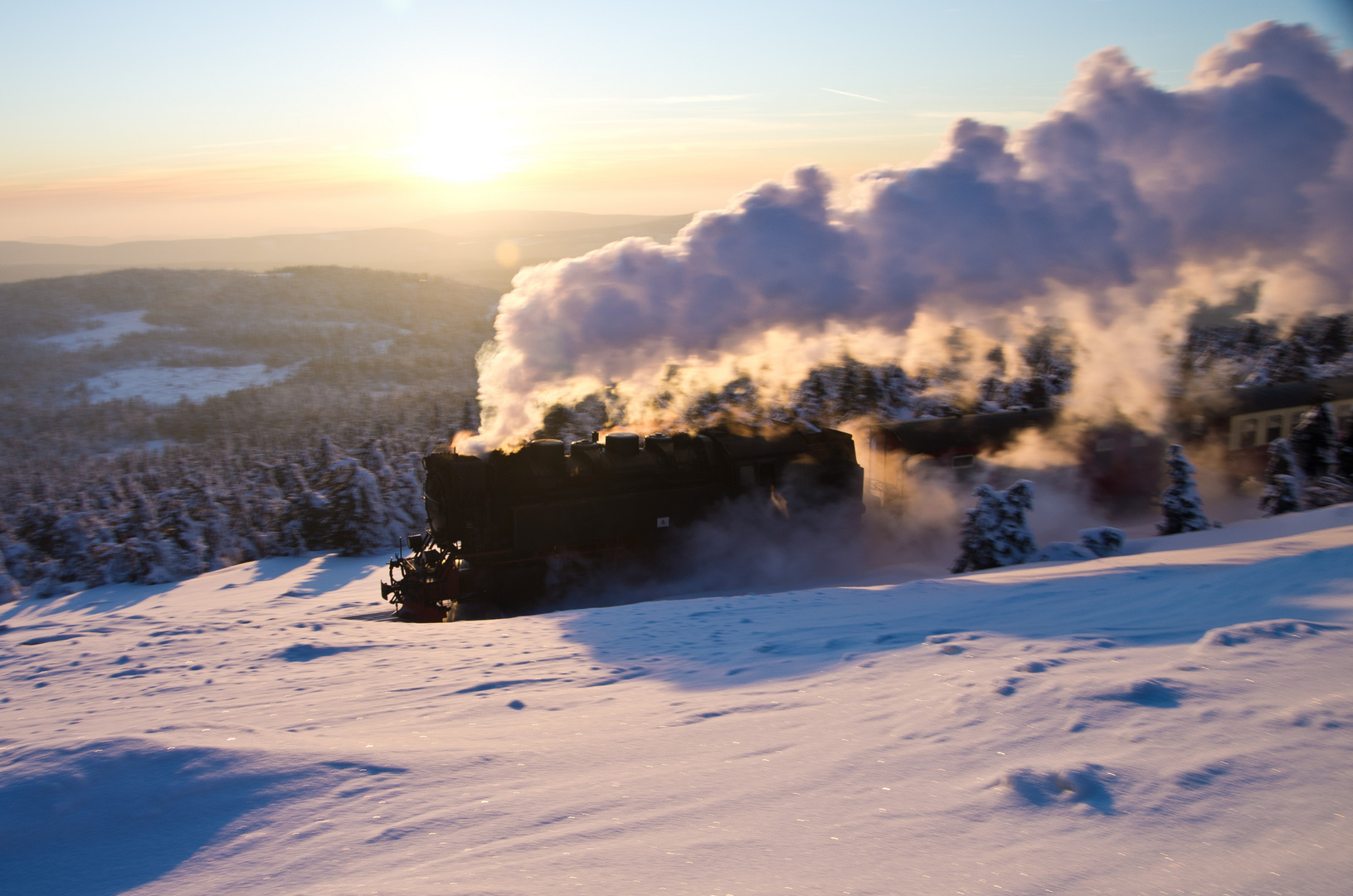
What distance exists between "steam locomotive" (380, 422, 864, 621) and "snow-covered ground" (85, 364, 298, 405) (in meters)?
74.9

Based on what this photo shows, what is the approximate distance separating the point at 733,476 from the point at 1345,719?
10678 millimetres

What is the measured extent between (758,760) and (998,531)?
10.4 meters

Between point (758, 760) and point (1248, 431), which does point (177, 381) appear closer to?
point (1248, 431)

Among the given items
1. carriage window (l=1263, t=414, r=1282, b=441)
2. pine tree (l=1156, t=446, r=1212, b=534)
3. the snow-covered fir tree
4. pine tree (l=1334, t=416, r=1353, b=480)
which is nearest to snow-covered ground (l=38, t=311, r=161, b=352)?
the snow-covered fir tree

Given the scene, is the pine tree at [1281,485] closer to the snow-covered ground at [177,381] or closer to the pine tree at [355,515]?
the pine tree at [355,515]

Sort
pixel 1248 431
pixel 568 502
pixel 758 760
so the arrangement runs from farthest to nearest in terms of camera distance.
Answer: pixel 1248 431, pixel 568 502, pixel 758 760

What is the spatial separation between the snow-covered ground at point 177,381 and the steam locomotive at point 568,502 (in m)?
74.9

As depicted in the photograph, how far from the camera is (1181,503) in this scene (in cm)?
1516

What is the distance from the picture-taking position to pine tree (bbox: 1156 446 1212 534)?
1507cm

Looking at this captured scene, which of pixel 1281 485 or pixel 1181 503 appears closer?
pixel 1181 503

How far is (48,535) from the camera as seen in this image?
75.9 feet

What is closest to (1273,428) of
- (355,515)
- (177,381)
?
(355,515)

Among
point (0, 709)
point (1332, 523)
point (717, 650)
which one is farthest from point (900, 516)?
point (0, 709)

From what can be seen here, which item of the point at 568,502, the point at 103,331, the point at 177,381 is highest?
the point at 103,331
